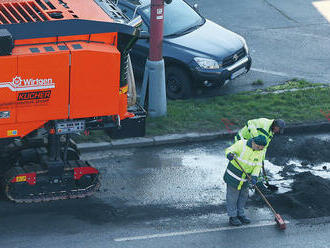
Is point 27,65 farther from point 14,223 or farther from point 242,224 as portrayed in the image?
point 242,224

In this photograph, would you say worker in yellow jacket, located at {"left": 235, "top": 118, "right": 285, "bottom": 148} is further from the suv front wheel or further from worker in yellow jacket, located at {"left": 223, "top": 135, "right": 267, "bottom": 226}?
the suv front wheel

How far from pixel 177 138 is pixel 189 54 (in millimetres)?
2403

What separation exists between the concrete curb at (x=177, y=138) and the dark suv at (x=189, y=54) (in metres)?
1.82

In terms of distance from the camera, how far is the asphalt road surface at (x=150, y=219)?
9383 mm

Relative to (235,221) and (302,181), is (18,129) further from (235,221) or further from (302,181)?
(302,181)

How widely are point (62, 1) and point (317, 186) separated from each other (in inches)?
183

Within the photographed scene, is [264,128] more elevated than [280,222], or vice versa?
[264,128]

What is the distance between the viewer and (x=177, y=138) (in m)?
12.5

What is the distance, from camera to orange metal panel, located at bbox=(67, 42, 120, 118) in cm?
927

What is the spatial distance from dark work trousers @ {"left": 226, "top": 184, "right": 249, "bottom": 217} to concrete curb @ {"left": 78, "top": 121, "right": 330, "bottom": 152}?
2753 mm

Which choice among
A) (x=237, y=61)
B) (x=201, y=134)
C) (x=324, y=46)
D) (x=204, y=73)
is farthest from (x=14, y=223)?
(x=324, y=46)

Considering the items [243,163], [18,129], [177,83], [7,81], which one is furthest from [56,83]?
[177,83]

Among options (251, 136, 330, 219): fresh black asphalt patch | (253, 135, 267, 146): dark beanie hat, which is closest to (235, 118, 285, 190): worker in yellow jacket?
(253, 135, 267, 146): dark beanie hat

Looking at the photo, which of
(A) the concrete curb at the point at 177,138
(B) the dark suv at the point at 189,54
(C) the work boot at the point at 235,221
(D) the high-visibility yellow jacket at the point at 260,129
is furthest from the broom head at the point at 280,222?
(B) the dark suv at the point at 189,54
